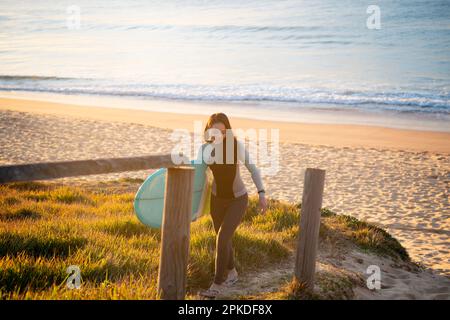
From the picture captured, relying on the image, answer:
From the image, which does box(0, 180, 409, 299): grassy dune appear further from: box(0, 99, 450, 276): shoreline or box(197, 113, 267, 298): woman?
box(0, 99, 450, 276): shoreline

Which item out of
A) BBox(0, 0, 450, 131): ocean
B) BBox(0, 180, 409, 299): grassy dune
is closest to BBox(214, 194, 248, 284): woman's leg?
BBox(0, 180, 409, 299): grassy dune

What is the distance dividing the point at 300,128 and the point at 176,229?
1532 cm

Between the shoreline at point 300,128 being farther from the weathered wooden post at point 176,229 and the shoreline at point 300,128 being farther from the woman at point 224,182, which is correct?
the weathered wooden post at point 176,229

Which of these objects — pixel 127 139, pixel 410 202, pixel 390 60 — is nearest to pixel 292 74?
pixel 390 60

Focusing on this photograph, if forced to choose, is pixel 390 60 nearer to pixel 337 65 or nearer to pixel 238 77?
pixel 337 65

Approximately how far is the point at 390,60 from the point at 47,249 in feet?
131

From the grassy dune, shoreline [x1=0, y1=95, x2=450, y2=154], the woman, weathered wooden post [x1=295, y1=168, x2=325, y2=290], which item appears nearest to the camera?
the grassy dune

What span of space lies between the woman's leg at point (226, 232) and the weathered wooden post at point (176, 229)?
1.41 m

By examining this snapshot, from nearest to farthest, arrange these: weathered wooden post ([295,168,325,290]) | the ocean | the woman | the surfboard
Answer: weathered wooden post ([295,168,325,290])
the woman
the surfboard
the ocean

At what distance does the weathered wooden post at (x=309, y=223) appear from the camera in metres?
4.73

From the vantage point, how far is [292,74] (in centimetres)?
3900

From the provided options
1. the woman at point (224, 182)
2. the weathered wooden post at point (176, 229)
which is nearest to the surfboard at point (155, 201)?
the woman at point (224, 182)

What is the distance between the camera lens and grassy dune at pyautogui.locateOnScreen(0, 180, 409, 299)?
4570mm

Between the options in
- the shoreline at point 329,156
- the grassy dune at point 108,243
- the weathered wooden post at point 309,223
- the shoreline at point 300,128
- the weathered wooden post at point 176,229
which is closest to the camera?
the weathered wooden post at point 176,229
